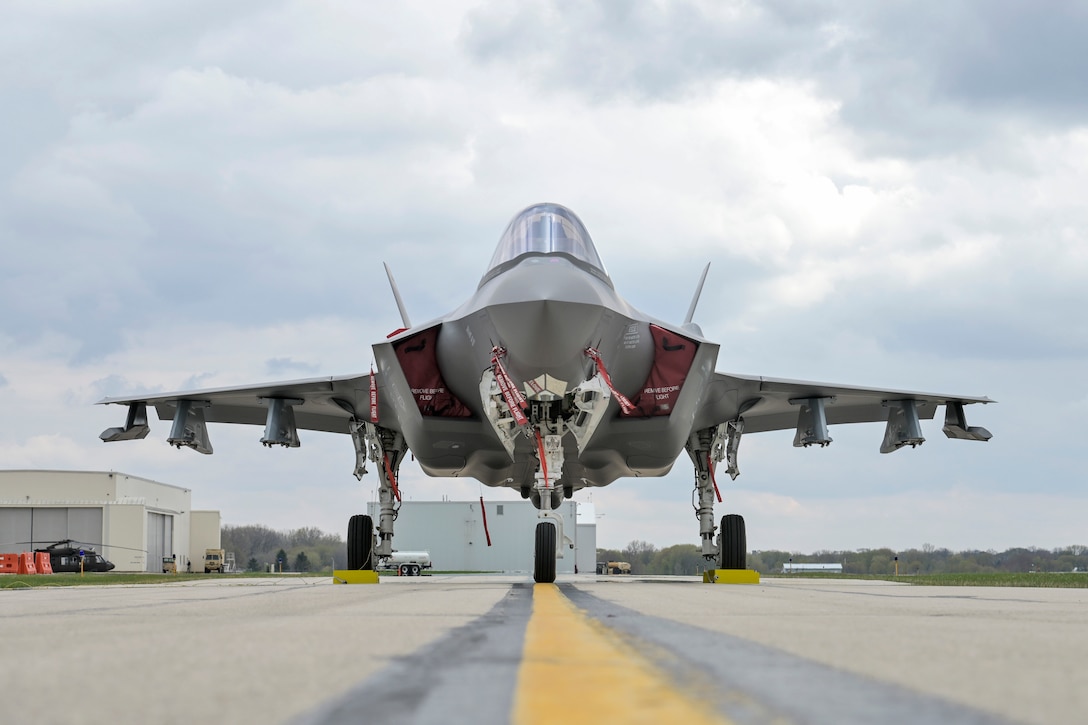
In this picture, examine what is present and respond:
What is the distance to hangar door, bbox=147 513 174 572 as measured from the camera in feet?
184

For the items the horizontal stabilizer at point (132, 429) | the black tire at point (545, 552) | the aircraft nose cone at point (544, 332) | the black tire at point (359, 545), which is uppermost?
the aircraft nose cone at point (544, 332)

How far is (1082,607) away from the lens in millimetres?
6523

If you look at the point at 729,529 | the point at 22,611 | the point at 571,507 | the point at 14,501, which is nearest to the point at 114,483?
the point at 14,501

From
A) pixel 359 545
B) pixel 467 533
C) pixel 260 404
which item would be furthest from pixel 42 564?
pixel 359 545

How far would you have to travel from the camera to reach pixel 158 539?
58.7 m

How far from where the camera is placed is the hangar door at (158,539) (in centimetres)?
5619

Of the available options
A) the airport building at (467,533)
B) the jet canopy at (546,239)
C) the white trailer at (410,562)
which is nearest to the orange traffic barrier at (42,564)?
the white trailer at (410,562)

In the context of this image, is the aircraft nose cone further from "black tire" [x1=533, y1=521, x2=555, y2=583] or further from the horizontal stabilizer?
the horizontal stabilizer

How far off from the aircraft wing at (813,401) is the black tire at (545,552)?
5.73m

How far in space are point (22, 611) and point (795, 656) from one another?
207 inches

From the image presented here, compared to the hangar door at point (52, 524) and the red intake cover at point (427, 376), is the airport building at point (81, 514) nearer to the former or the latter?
the hangar door at point (52, 524)

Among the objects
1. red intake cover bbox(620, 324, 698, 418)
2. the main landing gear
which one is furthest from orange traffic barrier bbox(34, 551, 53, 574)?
red intake cover bbox(620, 324, 698, 418)

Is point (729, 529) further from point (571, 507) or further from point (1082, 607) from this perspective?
point (571, 507)

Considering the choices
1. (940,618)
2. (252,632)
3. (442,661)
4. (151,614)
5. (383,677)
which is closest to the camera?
(383,677)
